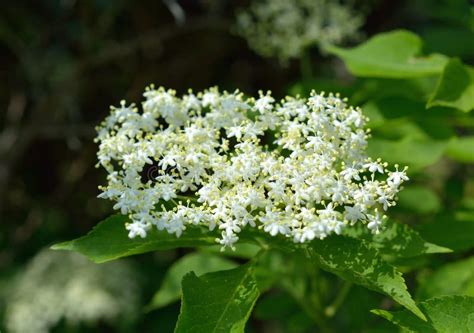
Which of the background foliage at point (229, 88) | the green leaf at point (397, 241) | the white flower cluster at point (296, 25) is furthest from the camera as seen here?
the white flower cluster at point (296, 25)

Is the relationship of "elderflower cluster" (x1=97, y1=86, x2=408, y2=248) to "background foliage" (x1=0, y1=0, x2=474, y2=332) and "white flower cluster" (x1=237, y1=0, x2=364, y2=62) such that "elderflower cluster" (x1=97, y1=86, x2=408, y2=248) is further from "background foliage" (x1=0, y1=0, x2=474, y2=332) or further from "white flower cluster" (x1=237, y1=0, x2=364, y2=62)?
"white flower cluster" (x1=237, y1=0, x2=364, y2=62)

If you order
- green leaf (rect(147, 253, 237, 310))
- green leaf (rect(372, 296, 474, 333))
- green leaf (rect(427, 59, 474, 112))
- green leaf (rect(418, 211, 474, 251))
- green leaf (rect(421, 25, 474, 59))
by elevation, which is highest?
green leaf (rect(421, 25, 474, 59))

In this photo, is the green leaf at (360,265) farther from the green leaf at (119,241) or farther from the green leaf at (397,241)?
the green leaf at (119,241)

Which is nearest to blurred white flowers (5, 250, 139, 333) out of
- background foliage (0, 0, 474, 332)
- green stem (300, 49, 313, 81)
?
background foliage (0, 0, 474, 332)

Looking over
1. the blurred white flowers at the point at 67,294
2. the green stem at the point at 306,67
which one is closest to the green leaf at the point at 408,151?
the green stem at the point at 306,67

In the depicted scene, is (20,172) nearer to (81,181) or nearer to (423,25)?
(81,181)

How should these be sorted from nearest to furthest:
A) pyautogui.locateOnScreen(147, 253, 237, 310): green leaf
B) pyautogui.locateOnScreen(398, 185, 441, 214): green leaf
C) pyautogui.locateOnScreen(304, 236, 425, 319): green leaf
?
pyautogui.locateOnScreen(304, 236, 425, 319): green leaf < pyautogui.locateOnScreen(147, 253, 237, 310): green leaf < pyautogui.locateOnScreen(398, 185, 441, 214): green leaf

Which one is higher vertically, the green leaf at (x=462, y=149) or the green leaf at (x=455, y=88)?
the green leaf at (x=455, y=88)
